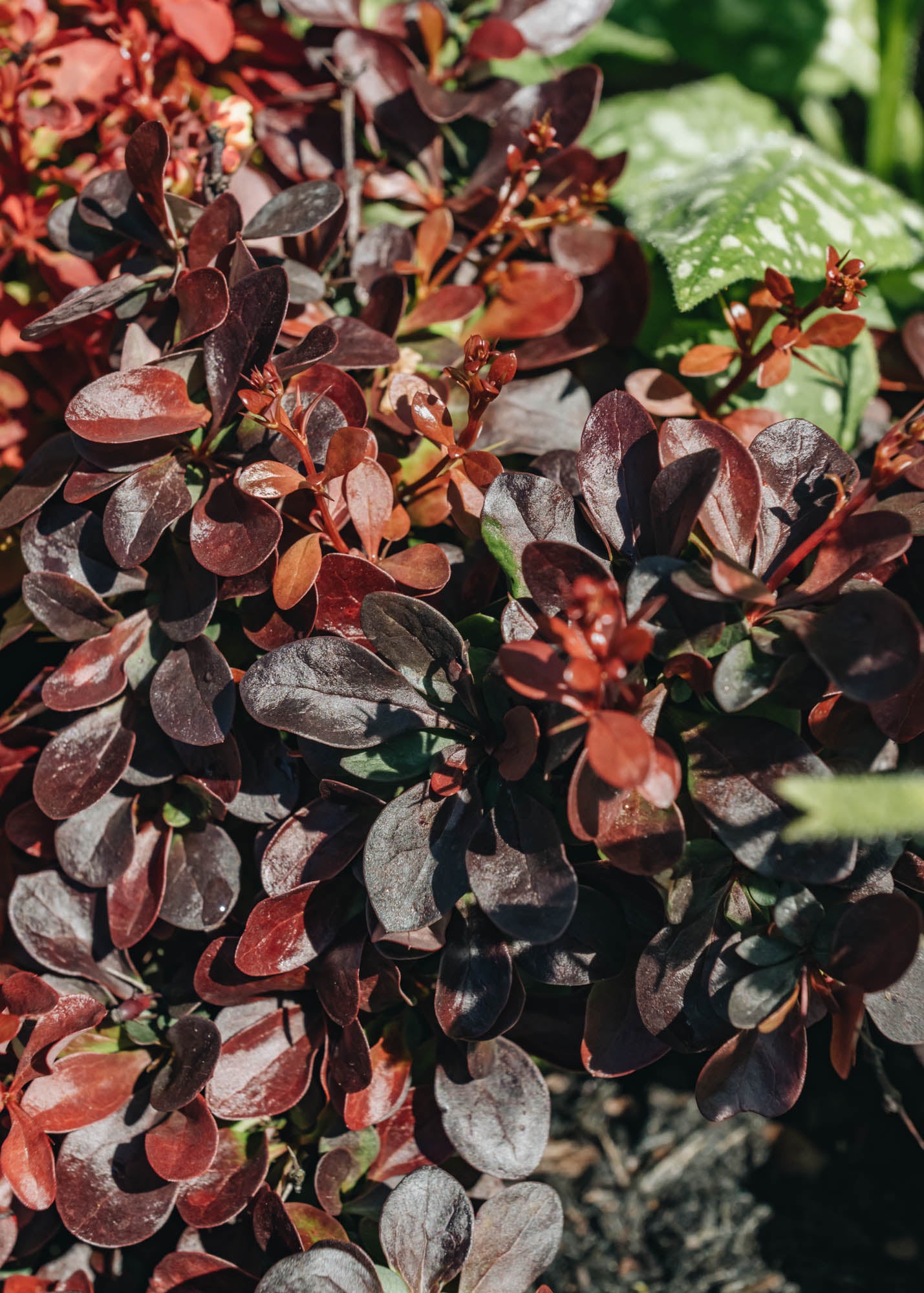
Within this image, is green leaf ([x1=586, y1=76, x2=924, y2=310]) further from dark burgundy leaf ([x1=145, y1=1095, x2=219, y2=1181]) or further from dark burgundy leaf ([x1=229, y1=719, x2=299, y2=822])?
dark burgundy leaf ([x1=145, y1=1095, x2=219, y2=1181])

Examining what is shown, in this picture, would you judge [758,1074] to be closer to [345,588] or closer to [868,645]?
[868,645]

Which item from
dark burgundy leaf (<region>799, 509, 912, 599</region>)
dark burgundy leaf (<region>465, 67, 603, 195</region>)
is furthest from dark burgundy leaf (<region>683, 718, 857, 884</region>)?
dark burgundy leaf (<region>465, 67, 603, 195</region>)

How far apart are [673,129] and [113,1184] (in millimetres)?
1873

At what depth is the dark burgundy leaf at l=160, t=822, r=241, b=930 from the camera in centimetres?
103

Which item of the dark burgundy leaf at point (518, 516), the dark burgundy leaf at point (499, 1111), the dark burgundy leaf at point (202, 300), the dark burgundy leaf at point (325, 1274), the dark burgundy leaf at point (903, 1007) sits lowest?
the dark burgundy leaf at point (499, 1111)

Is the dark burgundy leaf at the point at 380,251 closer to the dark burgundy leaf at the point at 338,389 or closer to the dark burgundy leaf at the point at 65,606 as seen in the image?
the dark burgundy leaf at the point at 338,389

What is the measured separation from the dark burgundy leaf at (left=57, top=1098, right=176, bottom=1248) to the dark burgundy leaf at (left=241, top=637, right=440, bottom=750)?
0.52 m

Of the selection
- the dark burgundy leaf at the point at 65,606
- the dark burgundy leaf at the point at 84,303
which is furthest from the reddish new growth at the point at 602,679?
the dark burgundy leaf at the point at 84,303

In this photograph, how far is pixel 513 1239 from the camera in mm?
959

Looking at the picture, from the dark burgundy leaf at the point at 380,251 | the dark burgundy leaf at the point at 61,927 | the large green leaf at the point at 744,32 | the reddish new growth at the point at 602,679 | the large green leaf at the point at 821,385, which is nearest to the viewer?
the reddish new growth at the point at 602,679

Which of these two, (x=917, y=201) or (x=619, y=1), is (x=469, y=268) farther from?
(x=917, y=201)

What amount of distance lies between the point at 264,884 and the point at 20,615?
0.47 metres

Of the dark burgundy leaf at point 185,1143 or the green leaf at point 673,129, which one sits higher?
the green leaf at point 673,129

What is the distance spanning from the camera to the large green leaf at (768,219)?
1220mm
